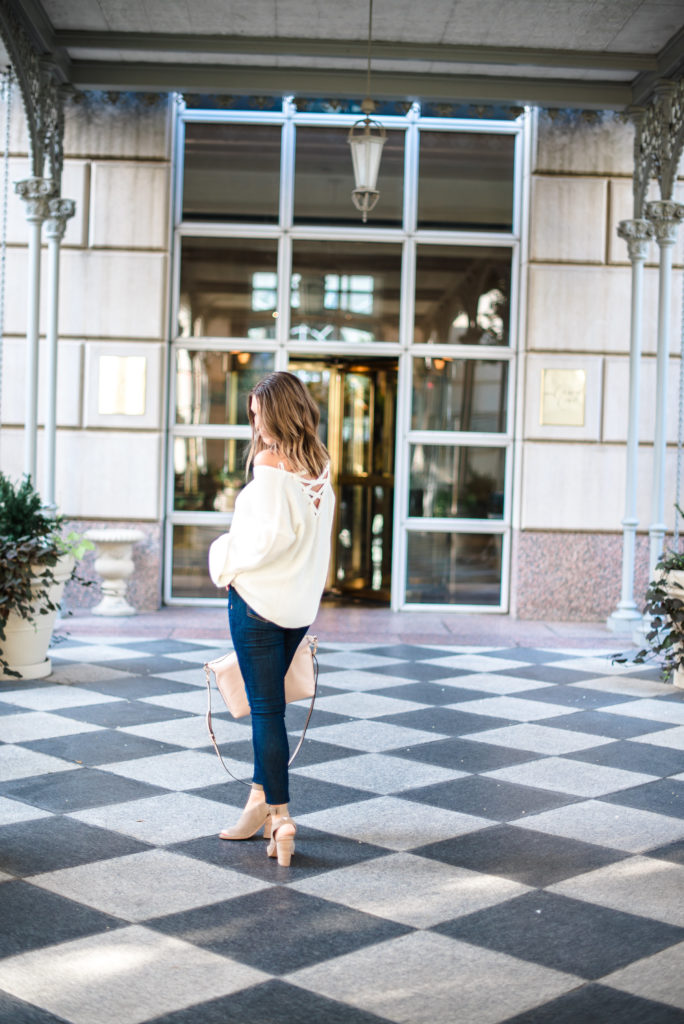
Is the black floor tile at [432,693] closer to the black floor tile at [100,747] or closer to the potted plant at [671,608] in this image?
the potted plant at [671,608]

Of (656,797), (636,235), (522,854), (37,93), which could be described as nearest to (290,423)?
(522,854)

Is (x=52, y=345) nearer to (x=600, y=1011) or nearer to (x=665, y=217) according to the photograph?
(x=665, y=217)

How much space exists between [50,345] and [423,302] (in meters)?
3.48

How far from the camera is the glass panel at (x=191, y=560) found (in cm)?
1146

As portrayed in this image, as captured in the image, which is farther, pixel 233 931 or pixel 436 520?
pixel 436 520

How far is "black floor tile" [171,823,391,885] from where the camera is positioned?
4.14m

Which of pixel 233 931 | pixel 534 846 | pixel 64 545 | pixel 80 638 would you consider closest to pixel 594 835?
pixel 534 846

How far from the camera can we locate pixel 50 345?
10539 mm

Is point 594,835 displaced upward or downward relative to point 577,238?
downward

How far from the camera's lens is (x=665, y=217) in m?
9.64

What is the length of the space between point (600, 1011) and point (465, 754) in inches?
111

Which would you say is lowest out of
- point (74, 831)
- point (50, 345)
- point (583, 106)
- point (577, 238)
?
point (74, 831)

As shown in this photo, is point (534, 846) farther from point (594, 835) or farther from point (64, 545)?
point (64, 545)

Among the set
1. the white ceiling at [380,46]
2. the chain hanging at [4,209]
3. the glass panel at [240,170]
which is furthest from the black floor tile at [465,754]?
the glass panel at [240,170]
